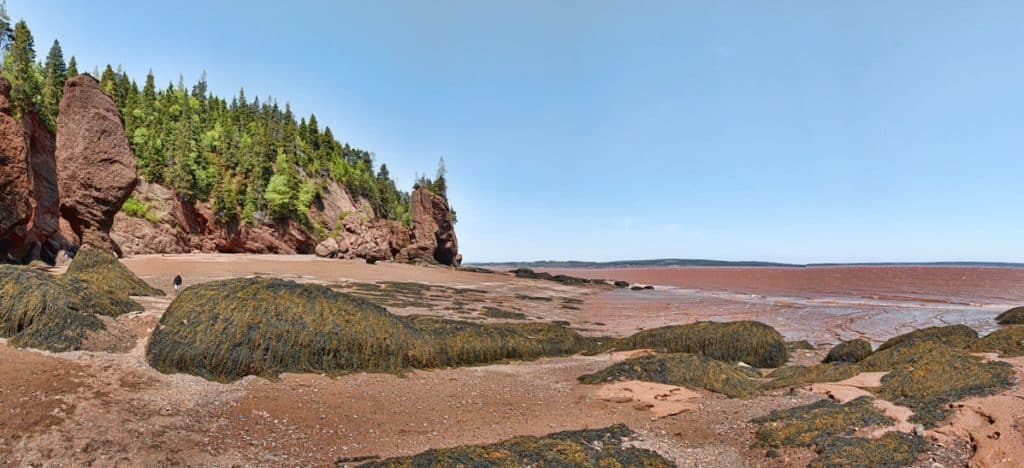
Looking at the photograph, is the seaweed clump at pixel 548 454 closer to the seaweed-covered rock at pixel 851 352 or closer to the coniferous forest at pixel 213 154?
the seaweed-covered rock at pixel 851 352

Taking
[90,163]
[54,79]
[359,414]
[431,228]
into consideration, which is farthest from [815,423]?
[54,79]

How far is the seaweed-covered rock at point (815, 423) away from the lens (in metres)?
5.66

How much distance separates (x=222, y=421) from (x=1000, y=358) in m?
13.0

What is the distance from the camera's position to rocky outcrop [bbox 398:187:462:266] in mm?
60019

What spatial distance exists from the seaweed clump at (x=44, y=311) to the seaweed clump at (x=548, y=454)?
21.5 feet

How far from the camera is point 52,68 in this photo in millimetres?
56844

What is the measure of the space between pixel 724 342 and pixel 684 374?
511 centimetres

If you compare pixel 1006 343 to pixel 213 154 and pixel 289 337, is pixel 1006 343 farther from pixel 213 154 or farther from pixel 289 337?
pixel 213 154

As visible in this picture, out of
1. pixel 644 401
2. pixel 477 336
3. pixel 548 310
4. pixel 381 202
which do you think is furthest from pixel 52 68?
pixel 644 401

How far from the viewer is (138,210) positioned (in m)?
40.2

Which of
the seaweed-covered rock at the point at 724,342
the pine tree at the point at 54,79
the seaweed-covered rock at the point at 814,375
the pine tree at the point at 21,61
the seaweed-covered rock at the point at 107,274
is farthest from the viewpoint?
the pine tree at the point at 54,79

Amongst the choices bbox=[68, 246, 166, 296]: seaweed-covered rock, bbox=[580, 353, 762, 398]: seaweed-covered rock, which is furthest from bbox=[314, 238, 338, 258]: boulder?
bbox=[580, 353, 762, 398]: seaweed-covered rock

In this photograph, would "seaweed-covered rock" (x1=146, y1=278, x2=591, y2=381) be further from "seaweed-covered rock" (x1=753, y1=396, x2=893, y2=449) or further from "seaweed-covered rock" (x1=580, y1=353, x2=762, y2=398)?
"seaweed-covered rock" (x1=753, y1=396, x2=893, y2=449)

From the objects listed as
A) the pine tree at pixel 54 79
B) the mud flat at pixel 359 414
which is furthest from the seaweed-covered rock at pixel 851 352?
the pine tree at pixel 54 79
